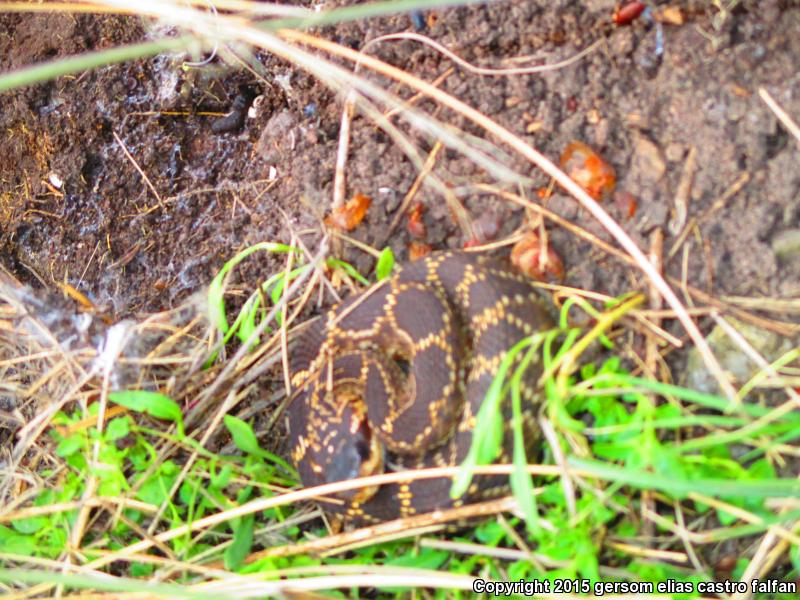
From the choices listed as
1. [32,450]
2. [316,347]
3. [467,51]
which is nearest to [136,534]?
[32,450]

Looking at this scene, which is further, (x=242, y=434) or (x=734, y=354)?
(x=242, y=434)

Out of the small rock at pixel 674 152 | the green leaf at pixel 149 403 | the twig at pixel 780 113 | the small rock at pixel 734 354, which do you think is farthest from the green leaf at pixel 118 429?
the twig at pixel 780 113

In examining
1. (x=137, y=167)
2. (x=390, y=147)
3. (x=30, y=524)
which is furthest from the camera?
(x=137, y=167)

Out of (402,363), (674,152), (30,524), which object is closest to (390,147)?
(402,363)

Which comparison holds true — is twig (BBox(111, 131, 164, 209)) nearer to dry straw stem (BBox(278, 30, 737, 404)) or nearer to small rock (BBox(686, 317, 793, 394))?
dry straw stem (BBox(278, 30, 737, 404))

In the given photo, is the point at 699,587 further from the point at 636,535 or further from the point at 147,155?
the point at 147,155

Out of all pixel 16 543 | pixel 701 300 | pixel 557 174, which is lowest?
pixel 16 543

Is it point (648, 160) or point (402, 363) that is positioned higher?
point (648, 160)

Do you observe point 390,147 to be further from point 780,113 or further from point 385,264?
point 780,113
